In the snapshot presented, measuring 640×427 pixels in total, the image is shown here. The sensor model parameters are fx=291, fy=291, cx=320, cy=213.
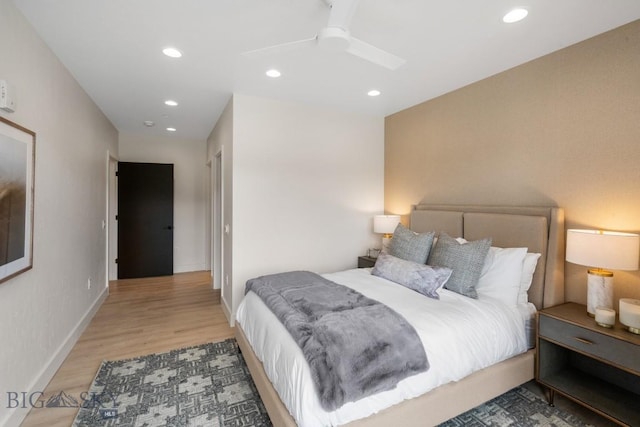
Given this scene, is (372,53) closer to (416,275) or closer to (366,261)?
(416,275)

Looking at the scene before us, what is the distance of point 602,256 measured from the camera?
179cm

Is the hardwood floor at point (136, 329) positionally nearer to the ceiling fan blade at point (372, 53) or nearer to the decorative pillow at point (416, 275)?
the decorative pillow at point (416, 275)

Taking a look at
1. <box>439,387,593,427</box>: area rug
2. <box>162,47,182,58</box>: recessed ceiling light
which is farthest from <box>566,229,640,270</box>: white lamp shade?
<box>162,47,182,58</box>: recessed ceiling light

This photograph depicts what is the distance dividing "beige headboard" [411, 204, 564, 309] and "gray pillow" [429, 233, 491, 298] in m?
0.30

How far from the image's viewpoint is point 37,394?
205 centimetres

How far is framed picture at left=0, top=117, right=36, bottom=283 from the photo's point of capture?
1.66 m

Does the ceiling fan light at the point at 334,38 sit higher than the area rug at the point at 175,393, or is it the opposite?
the ceiling fan light at the point at 334,38

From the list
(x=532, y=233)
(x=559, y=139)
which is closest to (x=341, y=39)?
(x=559, y=139)

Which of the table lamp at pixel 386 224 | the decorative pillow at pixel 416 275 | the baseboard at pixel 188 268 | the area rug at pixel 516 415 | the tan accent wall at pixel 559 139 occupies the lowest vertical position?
the area rug at pixel 516 415

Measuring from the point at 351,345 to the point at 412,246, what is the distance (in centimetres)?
155

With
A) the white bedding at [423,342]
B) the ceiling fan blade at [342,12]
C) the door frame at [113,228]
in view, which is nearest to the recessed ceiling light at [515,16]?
the ceiling fan blade at [342,12]

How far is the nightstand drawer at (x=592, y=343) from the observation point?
63.4 inches

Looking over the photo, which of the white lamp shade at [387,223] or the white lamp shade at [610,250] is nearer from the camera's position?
the white lamp shade at [610,250]

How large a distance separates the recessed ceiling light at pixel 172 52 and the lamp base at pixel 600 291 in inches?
136
